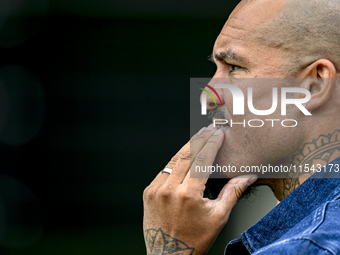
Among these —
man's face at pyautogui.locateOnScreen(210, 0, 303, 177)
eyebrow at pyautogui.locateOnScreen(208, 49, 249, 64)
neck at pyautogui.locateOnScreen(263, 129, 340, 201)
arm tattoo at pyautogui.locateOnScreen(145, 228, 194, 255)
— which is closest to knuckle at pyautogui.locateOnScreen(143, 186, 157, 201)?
arm tattoo at pyautogui.locateOnScreen(145, 228, 194, 255)

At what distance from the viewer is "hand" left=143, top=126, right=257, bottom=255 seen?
1.64 m

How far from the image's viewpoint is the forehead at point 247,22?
5.65 ft

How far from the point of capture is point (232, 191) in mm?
1710

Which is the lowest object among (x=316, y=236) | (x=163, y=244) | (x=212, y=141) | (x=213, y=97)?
(x=163, y=244)

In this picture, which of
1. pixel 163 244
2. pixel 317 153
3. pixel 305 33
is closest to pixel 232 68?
pixel 305 33

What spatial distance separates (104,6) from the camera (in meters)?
5.04

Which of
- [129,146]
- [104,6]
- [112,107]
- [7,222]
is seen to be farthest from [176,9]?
[7,222]

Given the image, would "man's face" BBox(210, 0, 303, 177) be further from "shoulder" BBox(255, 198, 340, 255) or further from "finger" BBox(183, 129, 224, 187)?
"shoulder" BBox(255, 198, 340, 255)

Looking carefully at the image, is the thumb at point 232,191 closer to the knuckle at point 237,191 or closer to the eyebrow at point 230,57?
the knuckle at point 237,191

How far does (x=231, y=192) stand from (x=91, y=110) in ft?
12.4

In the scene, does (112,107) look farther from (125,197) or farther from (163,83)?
(125,197)

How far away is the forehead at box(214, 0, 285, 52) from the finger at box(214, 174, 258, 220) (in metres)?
0.70

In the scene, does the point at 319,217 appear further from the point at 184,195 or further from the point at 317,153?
the point at 184,195

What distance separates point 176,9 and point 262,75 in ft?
12.3
